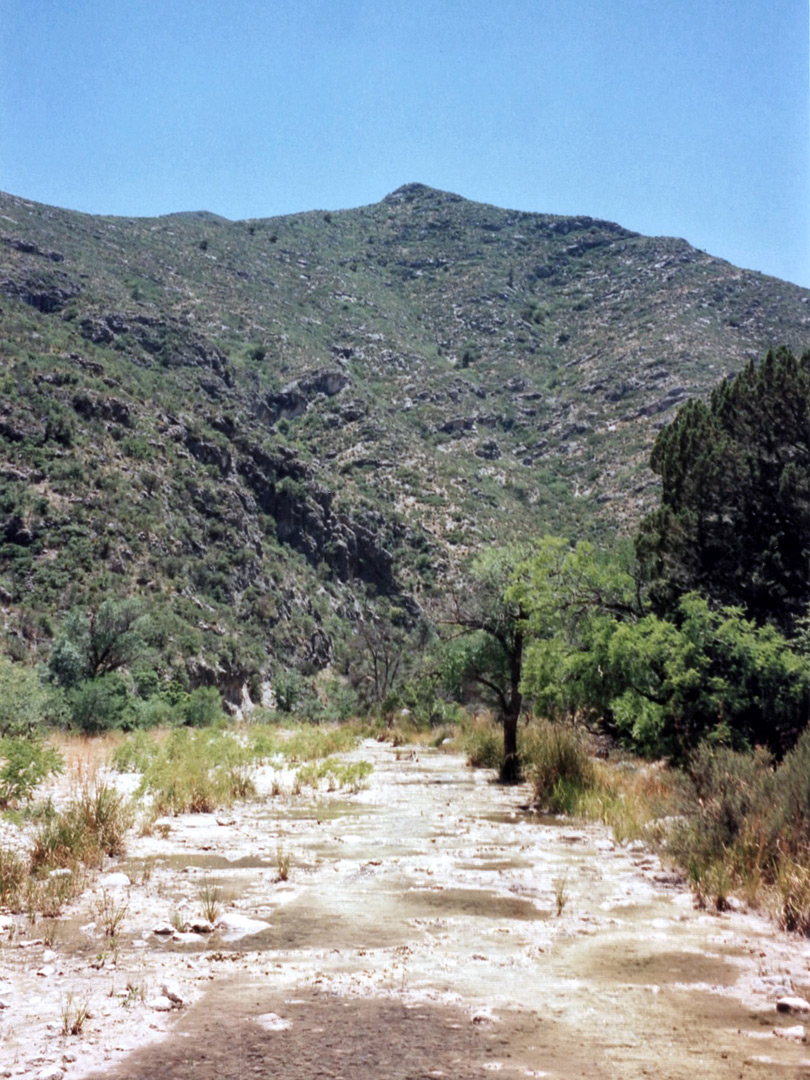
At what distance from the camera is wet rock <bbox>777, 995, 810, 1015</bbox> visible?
5.07 m

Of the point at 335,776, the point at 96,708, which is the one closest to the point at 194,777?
the point at 335,776

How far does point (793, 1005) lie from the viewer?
509 centimetres

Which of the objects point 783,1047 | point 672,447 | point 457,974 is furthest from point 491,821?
point 672,447

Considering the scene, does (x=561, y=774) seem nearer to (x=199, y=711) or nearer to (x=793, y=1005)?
(x=793, y=1005)

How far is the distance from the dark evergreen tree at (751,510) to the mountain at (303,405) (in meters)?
28.1

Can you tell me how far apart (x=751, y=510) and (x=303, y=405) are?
7016cm

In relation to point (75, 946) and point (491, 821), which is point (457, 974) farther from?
point (491, 821)

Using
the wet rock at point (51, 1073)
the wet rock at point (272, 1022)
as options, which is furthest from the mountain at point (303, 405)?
the wet rock at point (51, 1073)

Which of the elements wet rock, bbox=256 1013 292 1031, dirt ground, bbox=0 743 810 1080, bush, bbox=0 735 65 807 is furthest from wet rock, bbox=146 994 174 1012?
bush, bbox=0 735 65 807

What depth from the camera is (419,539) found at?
237ft

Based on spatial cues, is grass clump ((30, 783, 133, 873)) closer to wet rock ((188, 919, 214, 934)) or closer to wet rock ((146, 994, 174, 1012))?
wet rock ((188, 919, 214, 934))

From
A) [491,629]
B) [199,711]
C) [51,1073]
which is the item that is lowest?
[199,711]

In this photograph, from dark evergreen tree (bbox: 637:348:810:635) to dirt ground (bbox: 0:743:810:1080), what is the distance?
1053cm

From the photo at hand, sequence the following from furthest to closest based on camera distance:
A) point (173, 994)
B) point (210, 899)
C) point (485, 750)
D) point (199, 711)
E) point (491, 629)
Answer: point (199, 711) → point (485, 750) → point (491, 629) → point (210, 899) → point (173, 994)
